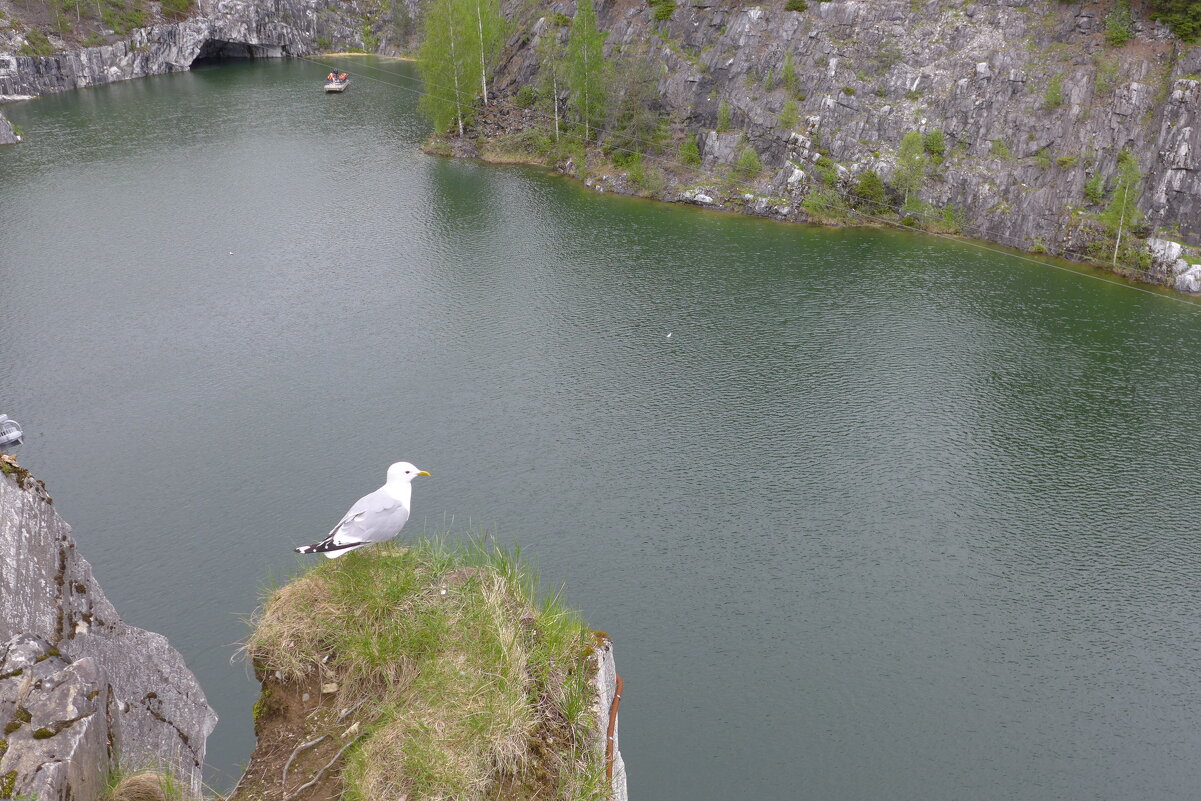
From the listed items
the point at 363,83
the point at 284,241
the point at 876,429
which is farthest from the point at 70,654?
the point at 363,83

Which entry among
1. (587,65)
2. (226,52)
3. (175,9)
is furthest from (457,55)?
(226,52)

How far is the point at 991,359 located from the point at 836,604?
21.5 meters

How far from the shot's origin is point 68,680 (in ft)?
30.5

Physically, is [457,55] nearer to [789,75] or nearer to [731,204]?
[789,75]

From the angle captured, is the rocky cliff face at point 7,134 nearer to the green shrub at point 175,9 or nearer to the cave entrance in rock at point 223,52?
the cave entrance in rock at point 223,52

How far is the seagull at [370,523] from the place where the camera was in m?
12.8

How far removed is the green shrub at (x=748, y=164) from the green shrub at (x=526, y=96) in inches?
921

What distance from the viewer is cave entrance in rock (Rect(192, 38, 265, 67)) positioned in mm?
118875

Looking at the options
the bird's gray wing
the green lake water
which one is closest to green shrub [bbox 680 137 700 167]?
the green lake water

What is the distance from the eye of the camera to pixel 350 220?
62.2m

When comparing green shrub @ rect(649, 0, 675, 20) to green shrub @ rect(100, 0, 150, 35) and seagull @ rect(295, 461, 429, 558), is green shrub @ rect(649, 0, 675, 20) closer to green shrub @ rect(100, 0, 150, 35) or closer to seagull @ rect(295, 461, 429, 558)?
seagull @ rect(295, 461, 429, 558)

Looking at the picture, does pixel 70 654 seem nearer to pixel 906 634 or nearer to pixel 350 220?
pixel 906 634

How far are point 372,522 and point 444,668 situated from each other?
11.3ft

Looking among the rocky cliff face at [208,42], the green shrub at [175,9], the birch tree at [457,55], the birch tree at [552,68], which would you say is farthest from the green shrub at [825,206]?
the green shrub at [175,9]
